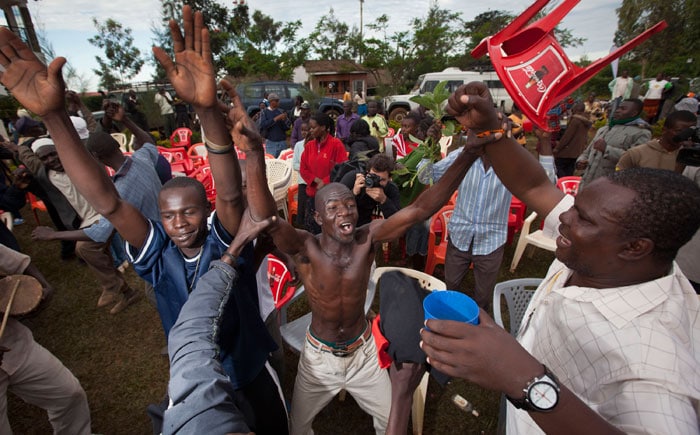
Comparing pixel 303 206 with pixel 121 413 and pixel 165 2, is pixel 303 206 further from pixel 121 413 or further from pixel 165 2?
pixel 165 2

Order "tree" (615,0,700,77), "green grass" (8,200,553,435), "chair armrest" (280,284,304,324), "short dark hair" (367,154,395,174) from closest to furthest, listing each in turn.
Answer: "green grass" (8,200,553,435)
"chair armrest" (280,284,304,324)
"short dark hair" (367,154,395,174)
"tree" (615,0,700,77)

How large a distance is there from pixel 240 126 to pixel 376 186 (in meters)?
2.36

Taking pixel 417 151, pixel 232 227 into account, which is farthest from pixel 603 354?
pixel 417 151

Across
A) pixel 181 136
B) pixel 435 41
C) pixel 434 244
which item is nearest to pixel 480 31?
pixel 435 41

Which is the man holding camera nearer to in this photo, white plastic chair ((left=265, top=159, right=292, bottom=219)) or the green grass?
the green grass

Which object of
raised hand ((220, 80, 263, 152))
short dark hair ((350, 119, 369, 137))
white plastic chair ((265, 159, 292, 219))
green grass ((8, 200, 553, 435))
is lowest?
green grass ((8, 200, 553, 435))

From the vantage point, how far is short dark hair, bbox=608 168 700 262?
111cm

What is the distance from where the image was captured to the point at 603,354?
1.13 metres

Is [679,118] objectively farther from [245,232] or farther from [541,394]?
[245,232]

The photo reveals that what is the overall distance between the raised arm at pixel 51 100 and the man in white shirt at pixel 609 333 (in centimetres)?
180

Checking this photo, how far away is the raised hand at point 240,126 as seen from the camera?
64.9 inches

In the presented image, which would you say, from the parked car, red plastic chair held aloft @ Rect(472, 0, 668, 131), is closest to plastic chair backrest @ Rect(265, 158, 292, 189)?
red plastic chair held aloft @ Rect(472, 0, 668, 131)

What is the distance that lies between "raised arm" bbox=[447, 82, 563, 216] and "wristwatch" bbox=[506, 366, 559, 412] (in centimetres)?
116

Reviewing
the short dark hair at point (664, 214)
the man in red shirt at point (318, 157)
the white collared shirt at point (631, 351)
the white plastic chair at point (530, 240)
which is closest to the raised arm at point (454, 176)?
the short dark hair at point (664, 214)
